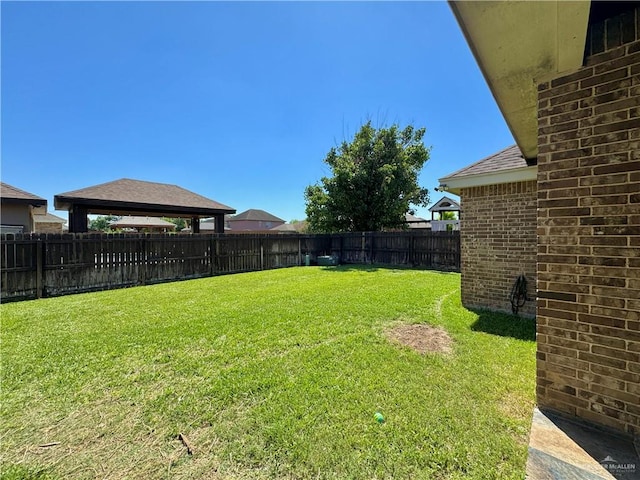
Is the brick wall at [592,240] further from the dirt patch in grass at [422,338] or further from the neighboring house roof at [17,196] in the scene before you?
the neighboring house roof at [17,196]

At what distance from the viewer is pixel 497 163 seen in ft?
18.2

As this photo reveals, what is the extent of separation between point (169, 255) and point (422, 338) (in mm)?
9047

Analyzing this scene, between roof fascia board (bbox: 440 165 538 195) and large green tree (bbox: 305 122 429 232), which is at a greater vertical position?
A: large green tree (bbox: 305 122 429 232)

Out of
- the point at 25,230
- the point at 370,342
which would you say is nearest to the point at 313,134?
the point at 25,230

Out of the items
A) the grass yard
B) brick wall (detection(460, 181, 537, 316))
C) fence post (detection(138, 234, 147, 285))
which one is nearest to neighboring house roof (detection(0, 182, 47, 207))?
fence post (detection(138, 234, 147, 285))

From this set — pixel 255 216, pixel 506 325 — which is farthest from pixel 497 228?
pixel 255 216

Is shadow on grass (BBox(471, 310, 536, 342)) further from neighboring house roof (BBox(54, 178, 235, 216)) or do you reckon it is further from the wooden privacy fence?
neighboring house roof (BBox(54, 178, 235, 216))

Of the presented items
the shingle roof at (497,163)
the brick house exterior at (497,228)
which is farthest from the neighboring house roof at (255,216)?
the brick house exterior at (497,228)

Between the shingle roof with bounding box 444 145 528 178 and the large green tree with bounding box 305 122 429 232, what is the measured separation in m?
10.6

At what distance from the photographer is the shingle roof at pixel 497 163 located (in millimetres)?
5145

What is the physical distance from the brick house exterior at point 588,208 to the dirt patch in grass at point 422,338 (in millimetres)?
1601

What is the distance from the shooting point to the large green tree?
17.0 meters

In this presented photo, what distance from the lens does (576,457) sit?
1.57m

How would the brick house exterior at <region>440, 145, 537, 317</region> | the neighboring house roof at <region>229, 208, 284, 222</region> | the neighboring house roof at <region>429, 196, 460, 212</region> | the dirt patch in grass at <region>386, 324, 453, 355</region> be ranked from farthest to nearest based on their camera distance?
the neighboring house roof at <region>229, 208, 284, 222</region> → the neighboring house roof at <region>429, 196, 460, 212</region> → the brick house exterior at <region>440, 145, 537, 317</region> → the dirt patch in grass at <region>386, 324, 453, 355</region>
